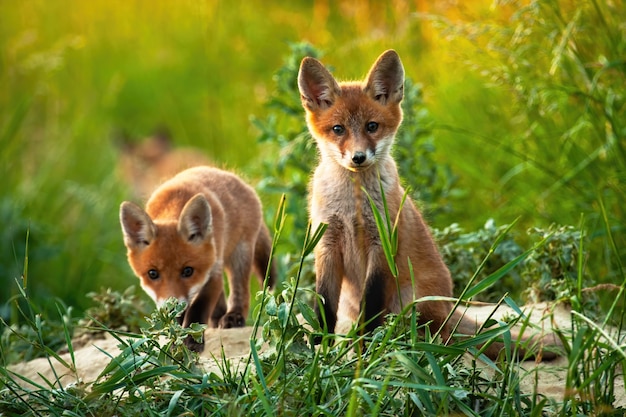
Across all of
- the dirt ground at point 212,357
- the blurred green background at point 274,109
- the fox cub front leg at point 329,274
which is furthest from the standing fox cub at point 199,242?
the fox cub front leg at point 329,274

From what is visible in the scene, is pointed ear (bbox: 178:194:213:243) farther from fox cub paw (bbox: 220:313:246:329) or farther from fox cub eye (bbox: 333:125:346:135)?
fox cub eye (bbox: 333:125:346:135)

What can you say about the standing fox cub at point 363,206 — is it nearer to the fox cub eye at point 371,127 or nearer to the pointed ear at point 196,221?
the fox cub eye at point 371,127

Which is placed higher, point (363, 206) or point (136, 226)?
point (363, 206)

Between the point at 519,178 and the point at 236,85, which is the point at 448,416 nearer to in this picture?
the point at 519,178

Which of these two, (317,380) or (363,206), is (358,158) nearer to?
(363,206)

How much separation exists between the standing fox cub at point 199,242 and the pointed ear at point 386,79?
3.67 feet

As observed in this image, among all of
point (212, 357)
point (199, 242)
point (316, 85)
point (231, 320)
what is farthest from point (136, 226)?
point (316, 85)

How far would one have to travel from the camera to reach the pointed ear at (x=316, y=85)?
411cm

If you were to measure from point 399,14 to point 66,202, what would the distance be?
3877mm

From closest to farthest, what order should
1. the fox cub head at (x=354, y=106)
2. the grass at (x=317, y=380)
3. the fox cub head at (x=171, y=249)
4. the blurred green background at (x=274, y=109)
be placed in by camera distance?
1. the grass at (x=317, y=380)
2. the fox cub head at (x=354, y=106)
3. the fox cub head at (x=171, y=249)
4. the blurred green background at (x=274, y=109)

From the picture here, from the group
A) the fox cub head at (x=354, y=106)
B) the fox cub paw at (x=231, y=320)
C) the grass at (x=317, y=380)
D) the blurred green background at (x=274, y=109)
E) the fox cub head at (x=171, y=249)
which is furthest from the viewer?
the blurred green background at (x=274, y=109)

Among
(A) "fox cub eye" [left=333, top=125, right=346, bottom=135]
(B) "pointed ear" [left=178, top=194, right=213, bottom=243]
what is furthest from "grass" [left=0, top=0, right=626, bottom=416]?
(A) "fox cub eye" [left=333, top=125, right=346, bottom=135]

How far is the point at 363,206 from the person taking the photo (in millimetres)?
4074

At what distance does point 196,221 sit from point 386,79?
1321 millimetres
